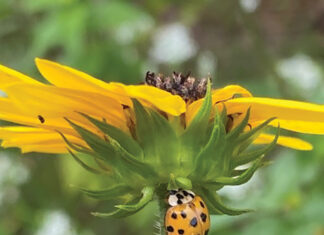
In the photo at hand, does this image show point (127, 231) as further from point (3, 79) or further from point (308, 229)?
point (3, 79)

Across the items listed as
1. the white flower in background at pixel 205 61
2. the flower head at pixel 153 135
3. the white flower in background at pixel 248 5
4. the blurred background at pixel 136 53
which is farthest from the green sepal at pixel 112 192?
the white flower in background at pixel 205 61

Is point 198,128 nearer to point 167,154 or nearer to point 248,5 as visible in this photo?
point 167,154

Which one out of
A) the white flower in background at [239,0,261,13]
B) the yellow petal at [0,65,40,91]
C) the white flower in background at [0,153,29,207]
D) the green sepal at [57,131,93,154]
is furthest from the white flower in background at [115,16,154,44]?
the yellow petal at [0,65,40,91]

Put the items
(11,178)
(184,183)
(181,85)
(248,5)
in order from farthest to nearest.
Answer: (11,178)
(248,5)
(181,85)
(184,183)

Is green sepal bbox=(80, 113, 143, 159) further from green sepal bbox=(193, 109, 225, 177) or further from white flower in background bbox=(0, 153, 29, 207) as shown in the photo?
white flower in background bbox=(0, 153, 29, 207)

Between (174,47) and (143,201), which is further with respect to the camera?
(174,47)

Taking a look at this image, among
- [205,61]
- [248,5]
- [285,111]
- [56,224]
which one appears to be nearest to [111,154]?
[285,111]

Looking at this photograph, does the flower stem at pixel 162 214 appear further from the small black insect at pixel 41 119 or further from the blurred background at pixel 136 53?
the blurred background at pixel 136 53
